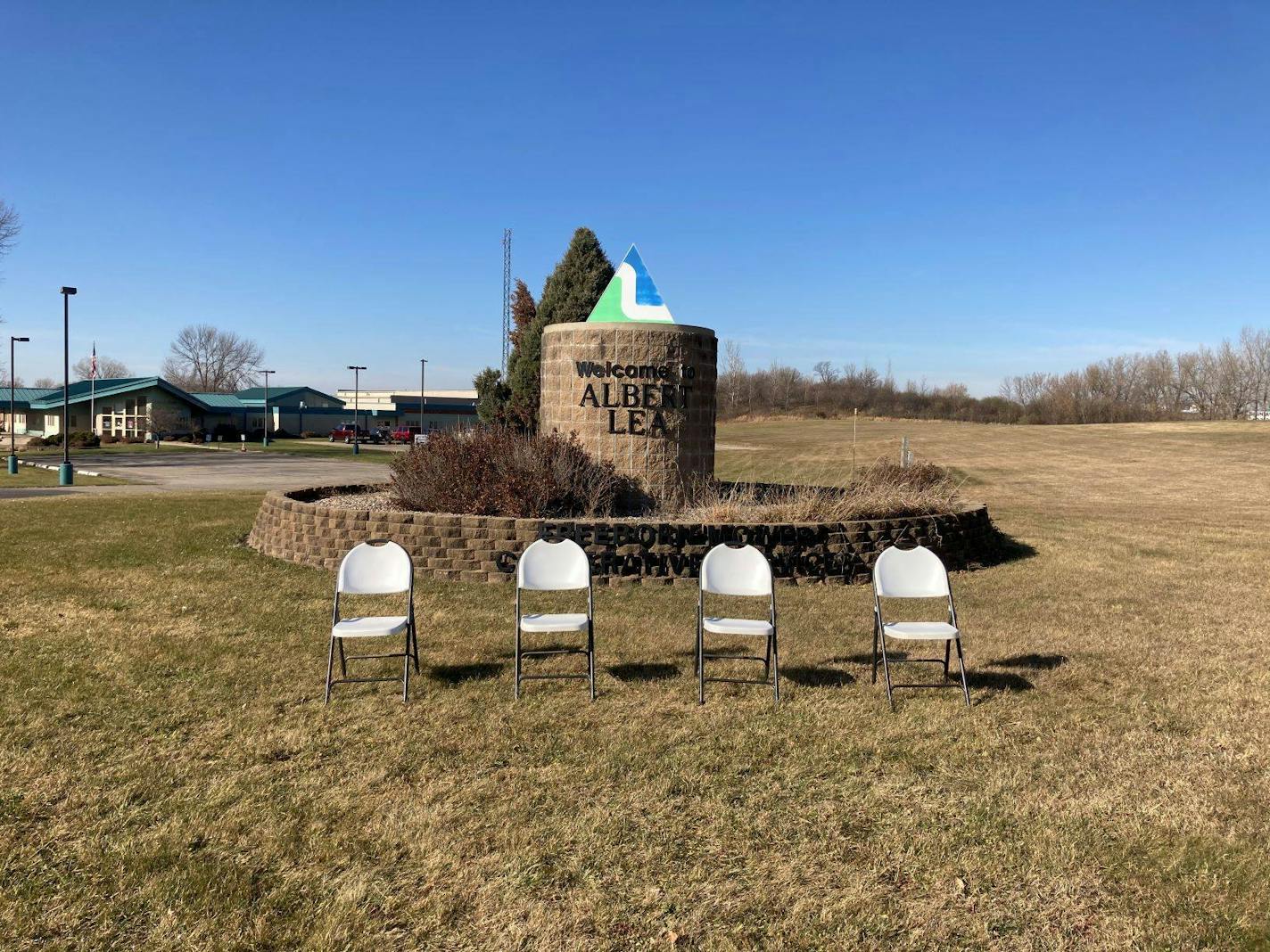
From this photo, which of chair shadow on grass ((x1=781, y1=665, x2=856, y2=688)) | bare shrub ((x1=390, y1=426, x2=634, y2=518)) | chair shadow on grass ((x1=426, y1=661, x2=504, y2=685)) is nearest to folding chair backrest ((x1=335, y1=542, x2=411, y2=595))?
chair shadow on grass ((x1=426, y1=661, x2=504, y2=685))

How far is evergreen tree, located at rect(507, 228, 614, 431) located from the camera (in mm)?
21938

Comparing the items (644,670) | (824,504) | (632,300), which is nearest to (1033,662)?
(644,670)

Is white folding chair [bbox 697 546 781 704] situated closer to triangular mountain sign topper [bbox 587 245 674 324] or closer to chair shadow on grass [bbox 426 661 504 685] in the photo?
chair shadow on grass [bbox 426 661 504 685]

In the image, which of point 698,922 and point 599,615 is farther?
point 599,615

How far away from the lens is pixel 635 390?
11.5 metres

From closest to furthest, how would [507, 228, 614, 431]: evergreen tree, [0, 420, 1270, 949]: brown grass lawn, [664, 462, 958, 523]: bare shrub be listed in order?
[0, 420, 1270, 949]: brown grass lawn, [664, 462, 958, 523]: bare shrub, [507, 228, 614, 431]: evergreen tree

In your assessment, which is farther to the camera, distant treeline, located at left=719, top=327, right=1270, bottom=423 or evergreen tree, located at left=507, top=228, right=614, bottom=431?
distant treeline, located at left=719, top=327, right=1270, bottom=423

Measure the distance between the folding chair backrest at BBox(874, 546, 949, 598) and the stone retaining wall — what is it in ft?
10.1

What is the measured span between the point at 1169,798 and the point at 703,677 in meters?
2.74

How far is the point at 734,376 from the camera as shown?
311 ft

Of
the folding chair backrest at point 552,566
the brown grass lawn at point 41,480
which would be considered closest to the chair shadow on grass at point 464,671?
the folding chair backrest at point 552,566

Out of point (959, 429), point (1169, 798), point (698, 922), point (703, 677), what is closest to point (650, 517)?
point (703, 677)

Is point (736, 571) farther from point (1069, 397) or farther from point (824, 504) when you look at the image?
point (1069, 397)

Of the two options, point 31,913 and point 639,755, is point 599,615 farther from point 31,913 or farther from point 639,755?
point 31,913
